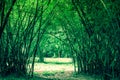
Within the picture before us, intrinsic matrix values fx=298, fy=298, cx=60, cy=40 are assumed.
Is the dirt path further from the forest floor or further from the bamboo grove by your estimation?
the bamboo grove

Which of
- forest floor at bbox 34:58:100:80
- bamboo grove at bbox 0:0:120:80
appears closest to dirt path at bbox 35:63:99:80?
forest floor at bbox 34:58:100:80

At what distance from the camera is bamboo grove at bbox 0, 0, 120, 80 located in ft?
24.3

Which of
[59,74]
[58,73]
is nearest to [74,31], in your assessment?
[59,74]

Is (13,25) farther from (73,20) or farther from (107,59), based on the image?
(107,59)

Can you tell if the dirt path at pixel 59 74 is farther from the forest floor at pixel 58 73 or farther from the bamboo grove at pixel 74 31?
the bamboo grove at pixel 74 31

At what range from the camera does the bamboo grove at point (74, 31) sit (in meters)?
7.40

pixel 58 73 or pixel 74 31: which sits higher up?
pixel 74 31

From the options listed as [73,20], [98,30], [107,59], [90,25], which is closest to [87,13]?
[90,25]

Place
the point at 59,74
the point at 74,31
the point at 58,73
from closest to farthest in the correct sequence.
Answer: the point at 74,31 < the point at 59,74 < the point at 58,73

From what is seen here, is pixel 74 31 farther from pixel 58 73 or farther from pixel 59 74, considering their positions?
pixel 58 73

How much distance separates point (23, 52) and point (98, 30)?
3325 mm

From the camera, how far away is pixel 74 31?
36.4 ft

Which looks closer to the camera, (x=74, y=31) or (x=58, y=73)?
(x=74, y=31)

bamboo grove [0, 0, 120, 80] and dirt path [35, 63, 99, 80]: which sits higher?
bamboo grove [0, 0, 120, 80]
